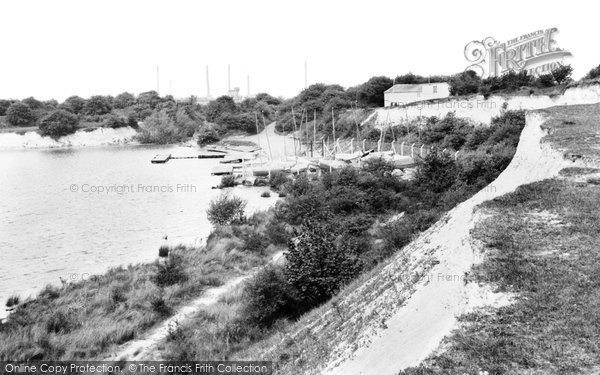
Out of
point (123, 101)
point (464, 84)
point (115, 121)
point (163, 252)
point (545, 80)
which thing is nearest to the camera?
point (163, 252)

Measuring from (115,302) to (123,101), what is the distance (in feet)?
379

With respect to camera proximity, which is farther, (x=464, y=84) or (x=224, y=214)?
(x=464, y=84)

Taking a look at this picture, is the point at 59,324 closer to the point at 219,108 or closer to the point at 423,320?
the point at 423,320

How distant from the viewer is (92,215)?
94.4 ft

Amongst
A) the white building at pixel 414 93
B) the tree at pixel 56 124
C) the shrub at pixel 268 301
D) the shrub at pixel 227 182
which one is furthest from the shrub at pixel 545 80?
the tree at pixel 56 124

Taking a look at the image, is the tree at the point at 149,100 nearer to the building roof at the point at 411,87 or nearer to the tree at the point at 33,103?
the tree at the point at 33,103

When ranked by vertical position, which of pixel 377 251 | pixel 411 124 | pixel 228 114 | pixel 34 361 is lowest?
pixel 34 361

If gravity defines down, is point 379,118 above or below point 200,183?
above

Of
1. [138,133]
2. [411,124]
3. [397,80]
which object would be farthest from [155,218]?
[138,133]

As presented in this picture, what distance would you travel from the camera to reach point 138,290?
45.8 ft

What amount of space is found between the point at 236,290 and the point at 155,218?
1538 centimetres

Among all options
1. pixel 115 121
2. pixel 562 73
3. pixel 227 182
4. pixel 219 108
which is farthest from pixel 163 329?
pixel 219 108

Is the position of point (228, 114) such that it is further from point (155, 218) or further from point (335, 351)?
point (335, 351)

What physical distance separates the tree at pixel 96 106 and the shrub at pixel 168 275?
101 metres
